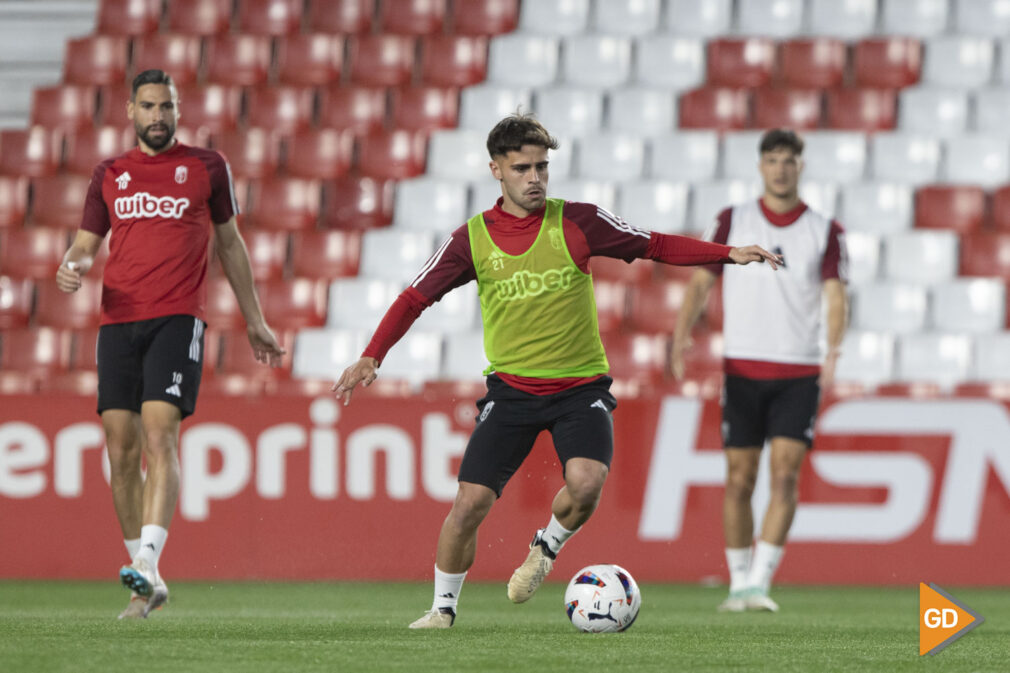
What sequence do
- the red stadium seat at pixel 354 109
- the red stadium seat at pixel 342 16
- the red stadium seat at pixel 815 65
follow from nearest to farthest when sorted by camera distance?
1. the red stadium seat at pixel 815 65
2. the red stadium seat at pixel 354 109
3. the red stadium seat at pixel 342 16

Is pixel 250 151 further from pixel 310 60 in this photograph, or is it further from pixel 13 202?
pixel 13 202

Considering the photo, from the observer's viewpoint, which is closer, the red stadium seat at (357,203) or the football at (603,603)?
the football at (603,603)

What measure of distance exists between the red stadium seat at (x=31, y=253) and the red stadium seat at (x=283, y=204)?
131 cm

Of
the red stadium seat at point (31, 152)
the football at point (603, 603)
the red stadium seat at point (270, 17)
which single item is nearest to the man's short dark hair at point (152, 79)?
the football at point (603, 603)

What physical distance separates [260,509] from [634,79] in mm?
5156

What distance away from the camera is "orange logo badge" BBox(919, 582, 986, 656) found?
4133mm

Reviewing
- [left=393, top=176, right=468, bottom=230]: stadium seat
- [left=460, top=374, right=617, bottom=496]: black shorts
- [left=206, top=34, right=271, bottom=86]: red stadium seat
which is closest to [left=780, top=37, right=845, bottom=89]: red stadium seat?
[left=393, top=176, right=468, bottom=230]: stadium seat

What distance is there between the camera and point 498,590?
7.60 metres

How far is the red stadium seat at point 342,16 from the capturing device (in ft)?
40.4

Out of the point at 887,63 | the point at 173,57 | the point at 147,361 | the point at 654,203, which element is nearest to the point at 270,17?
the point at 173,57

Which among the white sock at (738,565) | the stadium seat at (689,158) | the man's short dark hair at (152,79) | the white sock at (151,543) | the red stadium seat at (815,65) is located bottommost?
the white sock at (738,565)

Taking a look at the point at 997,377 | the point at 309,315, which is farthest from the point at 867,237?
the point at 309,315

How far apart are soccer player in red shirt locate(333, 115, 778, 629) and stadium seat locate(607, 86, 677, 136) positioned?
6.33m

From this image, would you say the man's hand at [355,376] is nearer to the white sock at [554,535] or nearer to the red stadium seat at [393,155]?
the white sock at [554,535]
